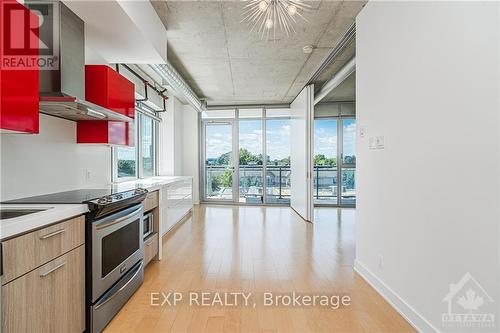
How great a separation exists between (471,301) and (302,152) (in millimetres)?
4211

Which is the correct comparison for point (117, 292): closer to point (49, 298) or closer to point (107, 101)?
point (49, 298)

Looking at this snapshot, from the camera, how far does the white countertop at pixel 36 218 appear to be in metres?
1.13

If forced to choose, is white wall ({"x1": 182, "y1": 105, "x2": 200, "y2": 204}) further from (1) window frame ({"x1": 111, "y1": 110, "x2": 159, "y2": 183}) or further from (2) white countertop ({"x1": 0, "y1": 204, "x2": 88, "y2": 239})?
(2) white countertop ({"x1": 0, "y1": 204, "x2": 88, "y2": 239})

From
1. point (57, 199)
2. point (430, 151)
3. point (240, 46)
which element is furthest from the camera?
point (240, 46)

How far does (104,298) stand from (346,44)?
392 centimetres

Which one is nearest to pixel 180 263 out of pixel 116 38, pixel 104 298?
pixel 104 298

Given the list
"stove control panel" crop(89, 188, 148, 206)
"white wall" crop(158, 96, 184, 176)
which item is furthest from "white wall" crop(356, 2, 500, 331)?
"white wall" crop(158, 96, 184, 176)

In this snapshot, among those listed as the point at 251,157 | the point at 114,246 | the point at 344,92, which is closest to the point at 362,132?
the point at 114,246

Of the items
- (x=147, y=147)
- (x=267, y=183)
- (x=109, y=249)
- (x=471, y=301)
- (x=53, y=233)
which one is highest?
(x=147, y=147)

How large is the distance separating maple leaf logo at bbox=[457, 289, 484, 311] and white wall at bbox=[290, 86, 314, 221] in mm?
3589

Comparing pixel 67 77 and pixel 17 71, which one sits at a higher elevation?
pixel 67 77

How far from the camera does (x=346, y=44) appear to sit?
3.37m

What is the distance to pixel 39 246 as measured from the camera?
51.4 inches

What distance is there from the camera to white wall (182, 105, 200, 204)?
7055mm
